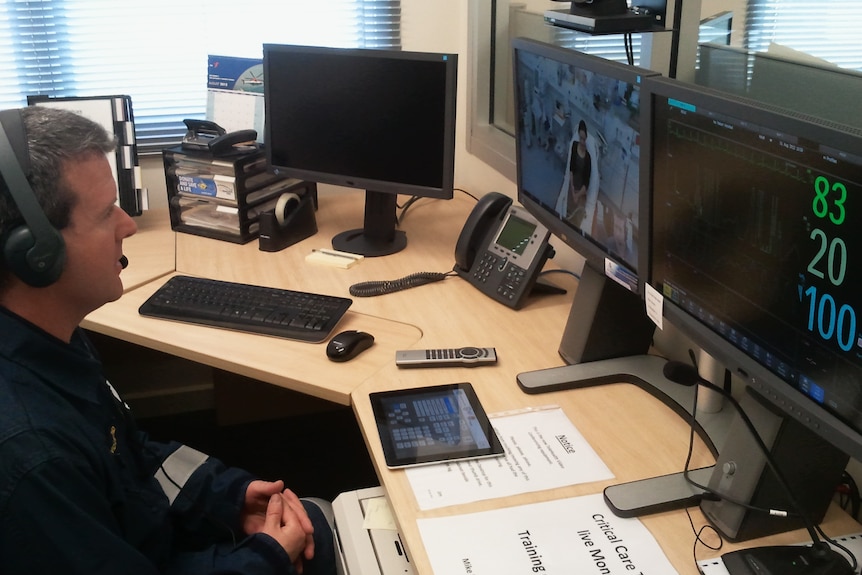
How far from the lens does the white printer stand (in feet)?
3.97

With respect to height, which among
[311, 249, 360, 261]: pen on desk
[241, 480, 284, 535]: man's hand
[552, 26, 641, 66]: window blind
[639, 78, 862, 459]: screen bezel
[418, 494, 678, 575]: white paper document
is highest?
[552, 26, 641, 66]: window blind

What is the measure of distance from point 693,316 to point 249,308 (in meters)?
1.01

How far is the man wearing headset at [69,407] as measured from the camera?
98cm

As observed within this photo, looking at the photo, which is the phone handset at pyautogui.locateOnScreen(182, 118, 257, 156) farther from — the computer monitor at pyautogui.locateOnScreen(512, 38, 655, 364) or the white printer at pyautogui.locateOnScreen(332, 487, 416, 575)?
the white printer at pyautogui.locateOnScreen(332, 487, 416, 575)

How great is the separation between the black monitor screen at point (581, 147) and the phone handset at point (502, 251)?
0.12 metres

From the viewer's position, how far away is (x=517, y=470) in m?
1.24

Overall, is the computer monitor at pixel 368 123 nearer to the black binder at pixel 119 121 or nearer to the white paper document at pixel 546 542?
the black binder at pixel 119 121

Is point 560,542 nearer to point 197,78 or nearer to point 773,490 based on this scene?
point 773,490

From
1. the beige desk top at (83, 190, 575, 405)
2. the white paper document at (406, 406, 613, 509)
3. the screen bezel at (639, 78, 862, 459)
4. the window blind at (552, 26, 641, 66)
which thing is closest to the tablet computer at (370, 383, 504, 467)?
the white paper document at (406, 406, 613, 509)

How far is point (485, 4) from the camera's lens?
2500mm

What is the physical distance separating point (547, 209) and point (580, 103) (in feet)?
0.96

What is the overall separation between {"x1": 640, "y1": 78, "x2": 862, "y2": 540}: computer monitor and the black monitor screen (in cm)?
10

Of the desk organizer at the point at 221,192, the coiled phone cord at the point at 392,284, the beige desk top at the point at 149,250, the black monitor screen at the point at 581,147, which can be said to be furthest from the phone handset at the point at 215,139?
the black monitor screen at the point at 581,147

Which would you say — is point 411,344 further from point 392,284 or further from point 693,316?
point 693,316
